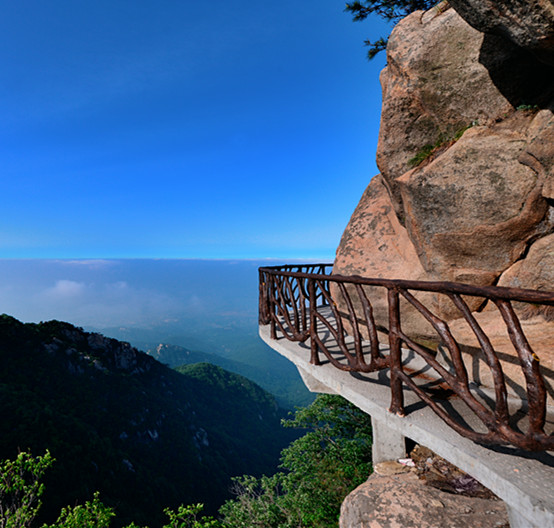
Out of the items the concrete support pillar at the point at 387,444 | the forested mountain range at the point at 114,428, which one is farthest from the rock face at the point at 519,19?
the forested mountain range at the point at 114,428

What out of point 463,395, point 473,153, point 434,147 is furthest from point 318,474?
point 473,153

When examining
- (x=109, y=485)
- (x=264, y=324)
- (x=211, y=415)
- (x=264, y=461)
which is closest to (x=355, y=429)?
(x=264, y=324)

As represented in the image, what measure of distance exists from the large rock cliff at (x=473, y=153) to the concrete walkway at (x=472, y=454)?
142 cm

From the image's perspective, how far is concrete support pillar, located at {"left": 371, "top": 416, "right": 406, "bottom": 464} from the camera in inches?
209

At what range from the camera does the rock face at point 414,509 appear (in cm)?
375

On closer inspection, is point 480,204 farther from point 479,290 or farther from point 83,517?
point 83,517

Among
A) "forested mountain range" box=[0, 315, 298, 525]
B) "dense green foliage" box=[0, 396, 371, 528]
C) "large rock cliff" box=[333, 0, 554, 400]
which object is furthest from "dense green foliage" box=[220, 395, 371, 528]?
"forested mountain range" box=[0, 315, 298, 525]

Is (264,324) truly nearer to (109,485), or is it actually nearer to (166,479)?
(109,485)

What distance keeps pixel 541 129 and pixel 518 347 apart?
3.64 m

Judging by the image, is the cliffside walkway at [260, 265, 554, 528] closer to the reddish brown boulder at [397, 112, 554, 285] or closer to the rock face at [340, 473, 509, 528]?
the reddish brown boulder at [397, 112, 554, 285]

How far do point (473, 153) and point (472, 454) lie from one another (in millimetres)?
4201

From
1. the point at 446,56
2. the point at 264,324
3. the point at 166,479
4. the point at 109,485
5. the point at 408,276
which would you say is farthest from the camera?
the point at 166,479

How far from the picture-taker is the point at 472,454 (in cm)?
276

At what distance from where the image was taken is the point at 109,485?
1929 inches
